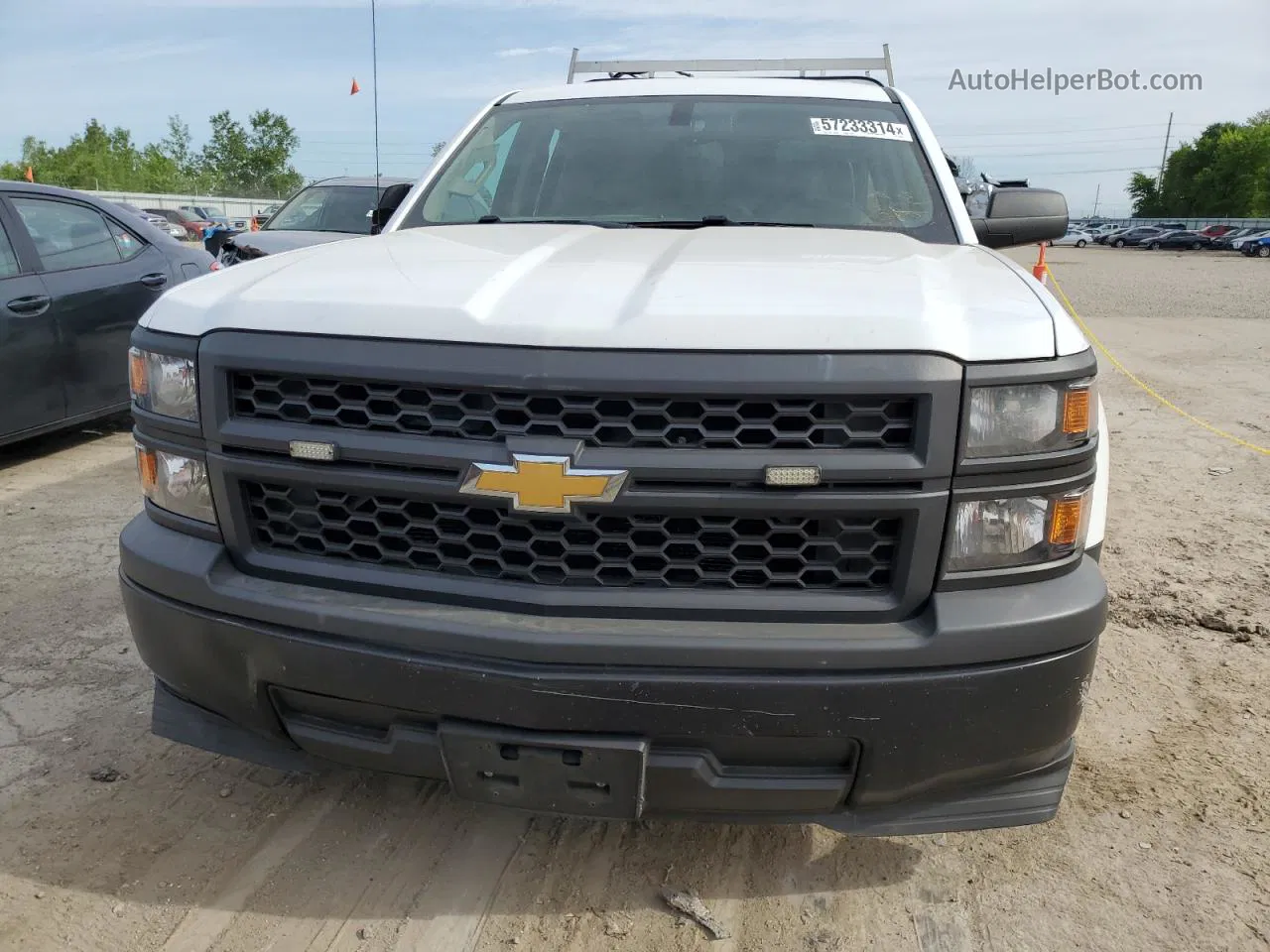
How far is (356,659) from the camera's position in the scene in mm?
1965

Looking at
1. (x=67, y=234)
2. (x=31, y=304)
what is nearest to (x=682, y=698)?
(x=31, y=304)

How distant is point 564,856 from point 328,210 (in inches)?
342

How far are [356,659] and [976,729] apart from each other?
124 cm

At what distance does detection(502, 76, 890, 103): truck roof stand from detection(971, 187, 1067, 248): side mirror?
0.62 metres

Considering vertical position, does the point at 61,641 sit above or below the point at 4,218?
below

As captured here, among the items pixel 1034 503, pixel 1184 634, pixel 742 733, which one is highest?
pixel 1034 503

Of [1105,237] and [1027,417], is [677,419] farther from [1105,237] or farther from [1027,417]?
[1105,237]

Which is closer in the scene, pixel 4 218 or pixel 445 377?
pixel 445 377

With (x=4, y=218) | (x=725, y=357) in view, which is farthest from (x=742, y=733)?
(x=4, y=218)

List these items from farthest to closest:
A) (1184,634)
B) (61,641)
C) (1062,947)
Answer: (1184,634), (61,641), (1062,947)

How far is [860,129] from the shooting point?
341cm

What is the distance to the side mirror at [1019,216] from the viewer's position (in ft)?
11.1

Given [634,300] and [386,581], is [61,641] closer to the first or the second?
[386,581]

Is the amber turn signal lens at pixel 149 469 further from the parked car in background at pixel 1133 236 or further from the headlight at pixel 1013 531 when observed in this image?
the parked car in background at pixel 1133 236
